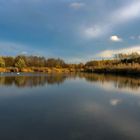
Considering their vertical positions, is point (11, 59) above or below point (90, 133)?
above

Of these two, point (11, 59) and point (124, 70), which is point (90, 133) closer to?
point (124, 70)

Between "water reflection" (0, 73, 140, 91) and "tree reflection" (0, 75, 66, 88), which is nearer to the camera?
"water reflection" (0, 73, 140, 91)

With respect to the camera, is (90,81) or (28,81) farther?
(90,81)

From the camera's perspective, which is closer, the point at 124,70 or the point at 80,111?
the point at 80,111

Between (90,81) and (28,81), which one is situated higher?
(28,81)

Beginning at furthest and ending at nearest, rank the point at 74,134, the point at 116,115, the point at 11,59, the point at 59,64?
the point at 59,64 < the point at 11,59 < the point at 116,115 < the point at 74,134

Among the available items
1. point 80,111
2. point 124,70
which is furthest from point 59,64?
point 80,111

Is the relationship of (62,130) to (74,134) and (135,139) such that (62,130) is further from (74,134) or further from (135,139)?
(135,139)

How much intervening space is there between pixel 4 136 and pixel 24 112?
2.10 metres

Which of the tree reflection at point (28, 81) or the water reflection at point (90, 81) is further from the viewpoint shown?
the tree reflection at point (28, 81)

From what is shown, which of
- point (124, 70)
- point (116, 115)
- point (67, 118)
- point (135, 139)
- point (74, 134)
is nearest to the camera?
point (135, 139)

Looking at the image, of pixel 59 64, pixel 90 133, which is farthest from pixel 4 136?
pixel 59 64

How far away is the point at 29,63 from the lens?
6431 cm

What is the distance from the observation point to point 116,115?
610cm
